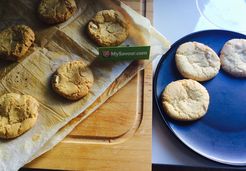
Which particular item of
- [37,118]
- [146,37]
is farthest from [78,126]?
[146,37]

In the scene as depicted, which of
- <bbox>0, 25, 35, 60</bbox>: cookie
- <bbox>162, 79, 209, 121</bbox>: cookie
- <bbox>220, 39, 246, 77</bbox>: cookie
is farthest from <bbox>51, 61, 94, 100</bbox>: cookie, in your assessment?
→ <bbox>220, 39, 246, 77</bbox>: cookie

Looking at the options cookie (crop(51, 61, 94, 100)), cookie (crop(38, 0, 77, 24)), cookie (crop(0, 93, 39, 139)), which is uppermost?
cookie (crop(38, 0, 77, 24))

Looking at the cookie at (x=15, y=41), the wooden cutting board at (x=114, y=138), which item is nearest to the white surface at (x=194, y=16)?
the wooden cutting board at (x=114, y=138)

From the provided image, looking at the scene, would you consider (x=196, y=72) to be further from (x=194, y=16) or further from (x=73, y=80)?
(x=73, y=80)

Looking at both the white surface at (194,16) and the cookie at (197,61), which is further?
the white surface at (194,16)

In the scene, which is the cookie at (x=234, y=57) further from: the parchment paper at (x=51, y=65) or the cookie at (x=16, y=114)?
the cookie at (x=16, y=114)

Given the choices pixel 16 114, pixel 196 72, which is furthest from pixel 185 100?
pixel 16 114

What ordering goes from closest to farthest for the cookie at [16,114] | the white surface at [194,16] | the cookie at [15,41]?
the cookie at [16,114], the cookie at [15,41], the white surface at [194,16]

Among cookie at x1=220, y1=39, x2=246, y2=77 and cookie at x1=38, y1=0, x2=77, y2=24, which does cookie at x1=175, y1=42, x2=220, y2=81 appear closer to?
cookie at x1=220, y1=39, x2=246, y2=77
